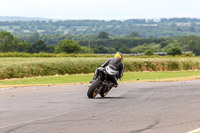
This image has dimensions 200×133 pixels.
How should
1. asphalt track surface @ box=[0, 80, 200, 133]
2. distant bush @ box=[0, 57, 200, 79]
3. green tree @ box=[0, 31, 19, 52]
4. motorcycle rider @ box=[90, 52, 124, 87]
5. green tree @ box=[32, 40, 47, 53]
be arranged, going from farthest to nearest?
green tree @ box=[32, 40, 47, 53]
green tree @ box=[0, 31, 19, 52]
distant bush @ box=[0, 57, 200, 79]
motorcycle rider @ box=[90, 52, 124, 87]
asphalt track surface @ box=[0, 80, 200, 133]

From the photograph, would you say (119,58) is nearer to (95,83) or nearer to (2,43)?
(95,83)

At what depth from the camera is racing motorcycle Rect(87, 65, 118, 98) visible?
16.7m

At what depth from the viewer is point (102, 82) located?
16891 millimetres

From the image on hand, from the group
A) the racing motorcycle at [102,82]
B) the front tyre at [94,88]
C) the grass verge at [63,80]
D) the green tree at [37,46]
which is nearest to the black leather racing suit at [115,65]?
the racing motorcycle at [102,82]

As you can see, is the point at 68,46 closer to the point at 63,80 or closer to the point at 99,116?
the point at 63,80

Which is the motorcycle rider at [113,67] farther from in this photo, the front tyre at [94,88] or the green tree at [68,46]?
the green tree at [68,46]

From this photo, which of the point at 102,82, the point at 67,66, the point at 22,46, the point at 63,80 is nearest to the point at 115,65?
the point at 102,82

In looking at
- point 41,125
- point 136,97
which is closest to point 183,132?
point 41,125

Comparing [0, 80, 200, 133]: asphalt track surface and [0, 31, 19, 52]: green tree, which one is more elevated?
[0, 80, 200, 133]: asphalt track surface

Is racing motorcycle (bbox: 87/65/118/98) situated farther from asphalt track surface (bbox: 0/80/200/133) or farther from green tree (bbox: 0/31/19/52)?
green tree (bbox: 0/31/19/52)

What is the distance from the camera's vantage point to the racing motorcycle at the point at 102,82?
1669 cm

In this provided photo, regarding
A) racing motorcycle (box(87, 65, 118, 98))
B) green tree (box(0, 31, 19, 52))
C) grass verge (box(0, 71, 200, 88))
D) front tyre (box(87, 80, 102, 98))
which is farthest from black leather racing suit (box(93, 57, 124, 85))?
green tree (box(0, 31, 19, 52))

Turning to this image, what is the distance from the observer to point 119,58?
17.4m

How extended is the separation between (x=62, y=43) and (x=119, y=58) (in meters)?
102
